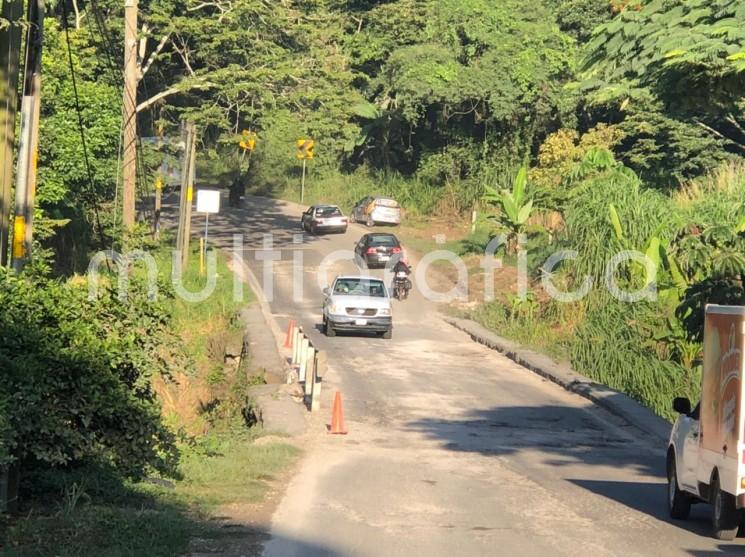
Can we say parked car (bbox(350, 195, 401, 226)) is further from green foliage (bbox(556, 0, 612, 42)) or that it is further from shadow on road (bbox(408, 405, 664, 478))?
shadow on road (bbox(408, 405, 664, 478))

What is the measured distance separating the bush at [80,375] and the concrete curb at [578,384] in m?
11.4

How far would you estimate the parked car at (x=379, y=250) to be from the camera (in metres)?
50.4

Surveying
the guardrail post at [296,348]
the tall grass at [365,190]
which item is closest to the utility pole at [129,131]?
the guardrail post at [296,348]

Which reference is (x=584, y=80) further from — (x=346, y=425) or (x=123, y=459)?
(x=346, y=425)

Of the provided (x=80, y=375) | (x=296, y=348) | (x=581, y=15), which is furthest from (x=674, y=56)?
(x=581, y=15)

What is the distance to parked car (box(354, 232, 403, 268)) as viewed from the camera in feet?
165

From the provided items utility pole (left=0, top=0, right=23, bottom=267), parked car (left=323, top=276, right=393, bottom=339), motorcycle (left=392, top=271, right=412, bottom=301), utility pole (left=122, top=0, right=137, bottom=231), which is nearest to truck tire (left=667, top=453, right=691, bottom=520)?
utility pole (left=0, top=0, right=23, bottom=267)

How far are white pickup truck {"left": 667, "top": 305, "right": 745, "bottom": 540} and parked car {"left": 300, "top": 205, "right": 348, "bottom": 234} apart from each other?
47.1 meters

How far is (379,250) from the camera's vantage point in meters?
50.6

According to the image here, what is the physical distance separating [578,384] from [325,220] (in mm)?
34310

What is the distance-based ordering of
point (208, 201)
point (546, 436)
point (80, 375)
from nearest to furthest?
point (80, 375), point (546, 436), point (208, 201)

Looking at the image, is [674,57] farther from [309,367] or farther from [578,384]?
[578,384]

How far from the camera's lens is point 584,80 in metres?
12.6

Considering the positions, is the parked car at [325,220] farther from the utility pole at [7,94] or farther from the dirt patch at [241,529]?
the utility pole at [7,94]
